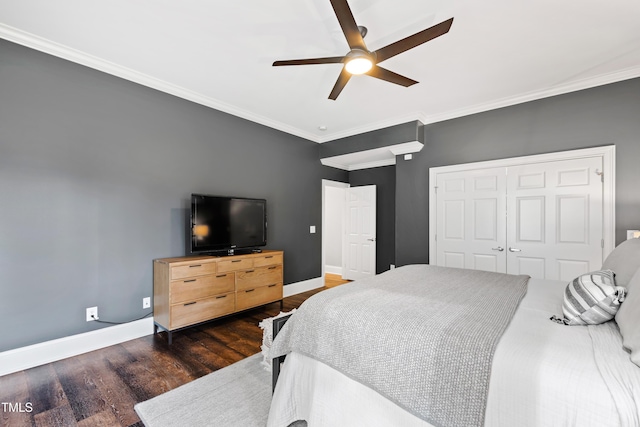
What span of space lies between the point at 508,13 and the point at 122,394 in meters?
3.92

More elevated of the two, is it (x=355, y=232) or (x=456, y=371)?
(x=355, y=232)

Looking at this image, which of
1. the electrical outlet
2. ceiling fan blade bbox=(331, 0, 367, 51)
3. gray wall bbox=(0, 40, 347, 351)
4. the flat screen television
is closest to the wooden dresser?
the flat screen television

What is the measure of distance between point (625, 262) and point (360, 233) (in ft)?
14.2

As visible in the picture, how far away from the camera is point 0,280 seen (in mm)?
2262

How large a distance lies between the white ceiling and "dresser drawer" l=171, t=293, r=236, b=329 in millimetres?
2402

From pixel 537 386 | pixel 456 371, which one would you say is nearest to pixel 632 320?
pixel 537 386

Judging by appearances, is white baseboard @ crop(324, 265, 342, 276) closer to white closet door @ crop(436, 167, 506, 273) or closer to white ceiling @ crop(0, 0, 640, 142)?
white closet door @ crop(436, 167, 506, 273)

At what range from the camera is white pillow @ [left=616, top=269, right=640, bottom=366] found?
95 centimetres

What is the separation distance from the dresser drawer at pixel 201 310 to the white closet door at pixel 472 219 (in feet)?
9.63

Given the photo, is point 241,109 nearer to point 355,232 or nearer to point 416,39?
point 416,39

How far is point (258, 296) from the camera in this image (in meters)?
3.63

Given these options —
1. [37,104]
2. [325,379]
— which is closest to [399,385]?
[325,379]

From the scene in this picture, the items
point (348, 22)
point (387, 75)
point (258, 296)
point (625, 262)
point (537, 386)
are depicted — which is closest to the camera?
point (537, 386)

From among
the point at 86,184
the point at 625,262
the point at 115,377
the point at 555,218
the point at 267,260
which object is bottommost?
the point at 115,377
